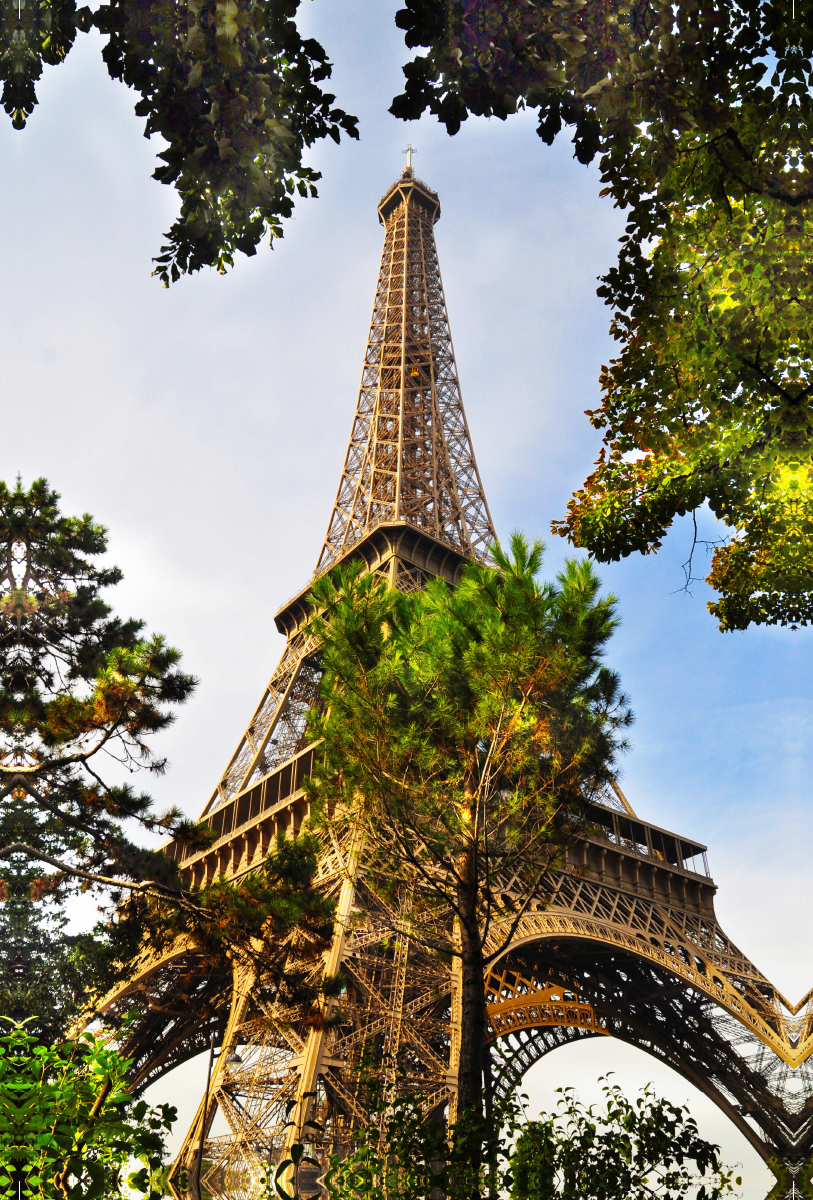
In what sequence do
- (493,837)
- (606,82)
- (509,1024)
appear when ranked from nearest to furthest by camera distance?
(606,82), (493,837), (509,1024)

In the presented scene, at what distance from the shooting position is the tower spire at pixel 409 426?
38.1 meters

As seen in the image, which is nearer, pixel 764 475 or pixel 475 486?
pixel 764 475

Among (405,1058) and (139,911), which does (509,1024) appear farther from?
(139,911)

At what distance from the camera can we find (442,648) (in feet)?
38.0

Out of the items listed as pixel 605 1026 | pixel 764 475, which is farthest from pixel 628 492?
pixel 605 1026

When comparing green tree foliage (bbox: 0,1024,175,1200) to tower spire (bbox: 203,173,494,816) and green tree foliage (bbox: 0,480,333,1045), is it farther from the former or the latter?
tower spire (bbox: 203,173,494,816)

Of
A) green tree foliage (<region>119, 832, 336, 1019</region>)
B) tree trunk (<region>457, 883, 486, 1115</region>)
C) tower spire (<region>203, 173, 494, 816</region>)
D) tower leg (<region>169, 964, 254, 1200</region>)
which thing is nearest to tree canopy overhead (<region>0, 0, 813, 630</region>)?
tree trunk (<region>457, 883, 486, 1115</region>)

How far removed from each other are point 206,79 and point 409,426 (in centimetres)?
3966

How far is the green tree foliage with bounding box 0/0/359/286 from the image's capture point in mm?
3736

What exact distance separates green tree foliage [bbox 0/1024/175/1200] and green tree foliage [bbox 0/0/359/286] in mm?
4495

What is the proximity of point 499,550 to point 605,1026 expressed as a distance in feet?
78.6

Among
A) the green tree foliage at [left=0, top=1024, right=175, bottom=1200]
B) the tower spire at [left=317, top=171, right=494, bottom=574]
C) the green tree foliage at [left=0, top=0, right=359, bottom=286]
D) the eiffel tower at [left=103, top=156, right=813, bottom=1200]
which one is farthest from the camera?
the tower spire at [left=317, top=171, right=494, bottom=574]

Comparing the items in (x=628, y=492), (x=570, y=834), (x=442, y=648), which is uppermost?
(x=442, y=648)

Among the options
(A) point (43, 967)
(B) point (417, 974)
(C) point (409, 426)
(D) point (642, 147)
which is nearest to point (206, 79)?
(D) point (642, 147)
